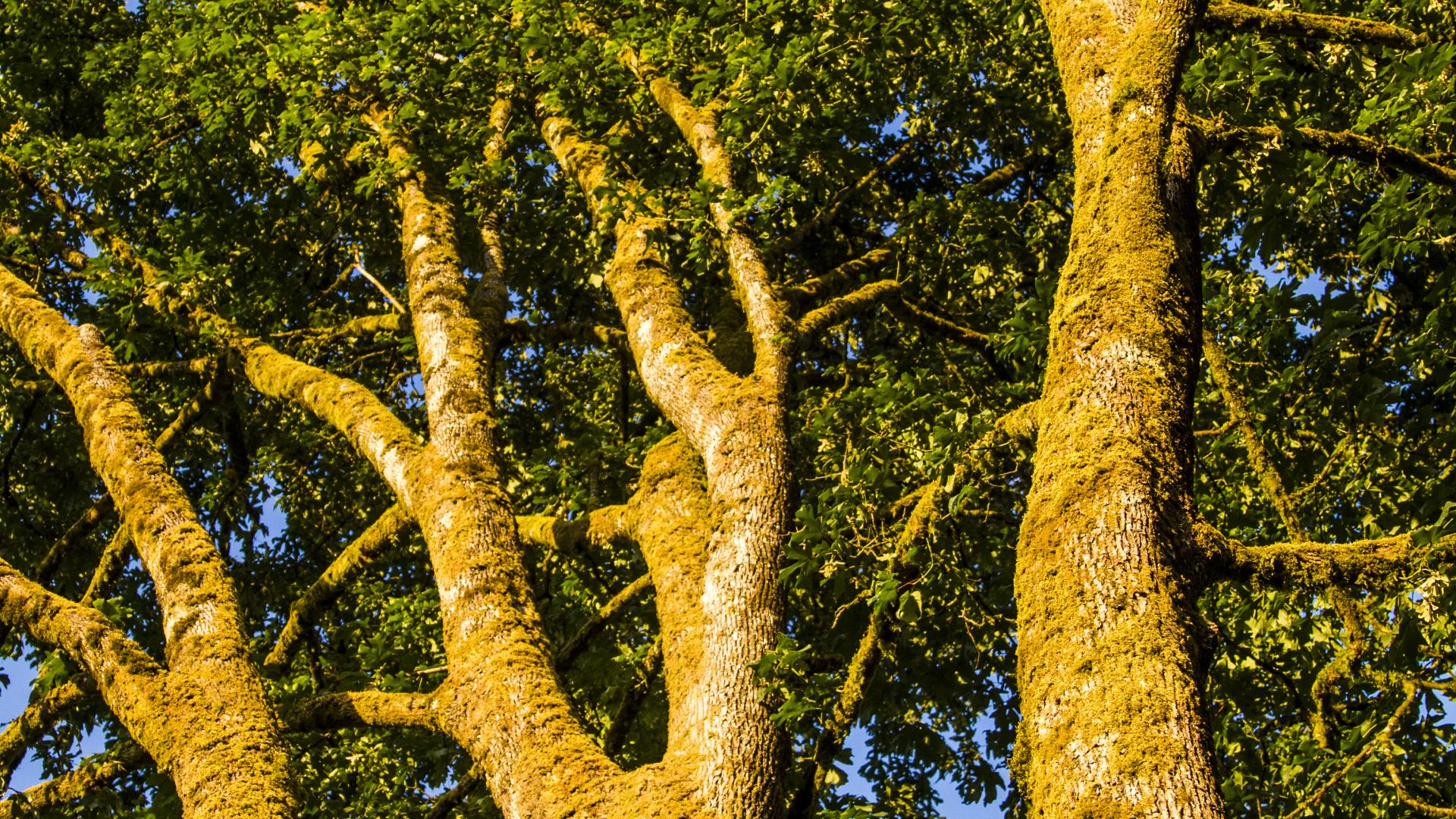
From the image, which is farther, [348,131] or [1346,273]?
[1346,273]

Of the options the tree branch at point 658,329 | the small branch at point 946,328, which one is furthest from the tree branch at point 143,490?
the small branch at point 946,328

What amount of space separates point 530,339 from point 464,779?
11.3ft

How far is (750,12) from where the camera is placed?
812cm

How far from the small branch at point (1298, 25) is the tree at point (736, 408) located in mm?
45

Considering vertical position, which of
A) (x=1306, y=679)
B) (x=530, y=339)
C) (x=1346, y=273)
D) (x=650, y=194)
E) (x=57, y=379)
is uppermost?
(x=1346, y=273)

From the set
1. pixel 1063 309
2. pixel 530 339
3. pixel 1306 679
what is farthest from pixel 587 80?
pixel 1306 679

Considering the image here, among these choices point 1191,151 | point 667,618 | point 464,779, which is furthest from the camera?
point 464,779

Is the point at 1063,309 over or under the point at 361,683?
under

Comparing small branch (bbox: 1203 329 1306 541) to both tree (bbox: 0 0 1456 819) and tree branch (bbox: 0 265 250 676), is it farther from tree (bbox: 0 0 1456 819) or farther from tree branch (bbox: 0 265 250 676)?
tree branch (bbox: 0 265 250 676)

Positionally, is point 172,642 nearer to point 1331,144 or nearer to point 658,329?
point 658,329

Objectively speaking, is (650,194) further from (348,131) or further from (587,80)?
(348,131)

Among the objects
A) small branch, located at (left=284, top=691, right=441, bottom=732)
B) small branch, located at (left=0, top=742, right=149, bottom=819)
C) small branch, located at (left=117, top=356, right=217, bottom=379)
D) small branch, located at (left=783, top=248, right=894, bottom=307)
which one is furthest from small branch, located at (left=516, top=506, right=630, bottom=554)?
small branch, located at (left=117, top=356, right=217, bottom=379)

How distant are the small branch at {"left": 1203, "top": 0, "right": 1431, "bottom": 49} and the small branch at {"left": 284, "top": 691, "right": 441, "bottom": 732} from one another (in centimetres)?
466

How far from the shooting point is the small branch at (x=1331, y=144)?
426 centimetres
